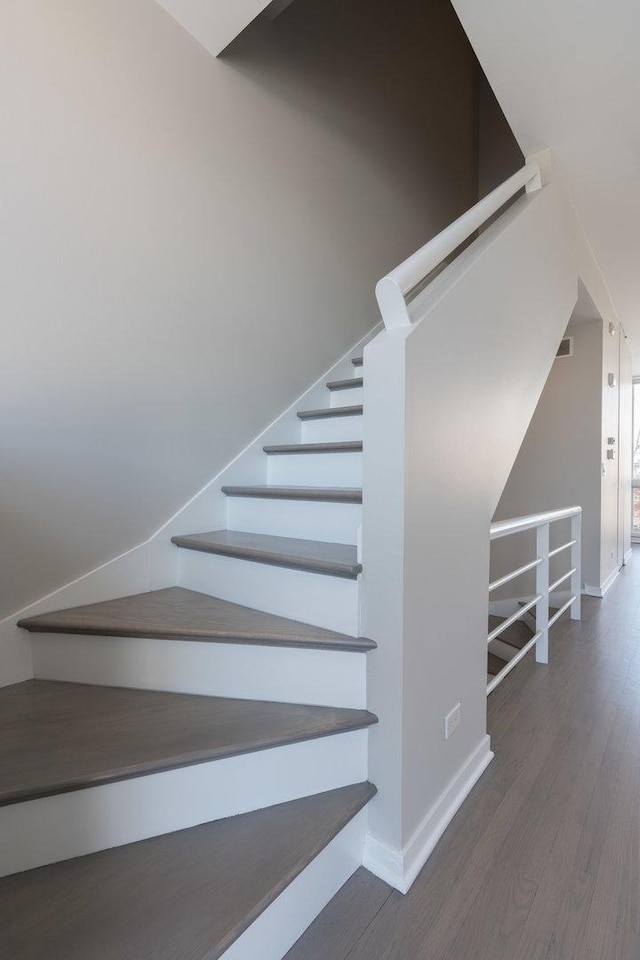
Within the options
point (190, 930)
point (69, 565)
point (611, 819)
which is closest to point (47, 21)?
point (69, 565)

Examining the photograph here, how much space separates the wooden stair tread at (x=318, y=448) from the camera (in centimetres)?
177

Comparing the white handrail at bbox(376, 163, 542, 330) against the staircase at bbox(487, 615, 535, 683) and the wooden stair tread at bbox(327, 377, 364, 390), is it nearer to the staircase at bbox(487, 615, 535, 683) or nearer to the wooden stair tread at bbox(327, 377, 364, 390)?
the wooden stair tread at bbox(327, 377, 364, 390)

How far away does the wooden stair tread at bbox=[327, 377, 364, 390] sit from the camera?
2307 mm

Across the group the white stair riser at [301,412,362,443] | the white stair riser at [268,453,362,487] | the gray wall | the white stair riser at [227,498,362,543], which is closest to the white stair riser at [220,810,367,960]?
the white stair riser at [227,498,362,543]

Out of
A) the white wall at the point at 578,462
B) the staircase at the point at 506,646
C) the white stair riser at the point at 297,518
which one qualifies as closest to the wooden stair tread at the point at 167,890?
the white stair riser at the point at 297,518

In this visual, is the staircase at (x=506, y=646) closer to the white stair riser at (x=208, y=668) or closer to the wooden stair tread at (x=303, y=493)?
the wooden stair tread at (x=303, y=493)

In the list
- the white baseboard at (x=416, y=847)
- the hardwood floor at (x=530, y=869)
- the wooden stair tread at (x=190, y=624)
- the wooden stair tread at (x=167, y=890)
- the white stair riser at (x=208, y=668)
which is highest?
the wooden stair tread at (x=190, y=624)

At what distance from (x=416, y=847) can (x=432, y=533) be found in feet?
2.66

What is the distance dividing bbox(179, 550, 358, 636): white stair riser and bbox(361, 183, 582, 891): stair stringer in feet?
0.30

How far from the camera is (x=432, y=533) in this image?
1218mm

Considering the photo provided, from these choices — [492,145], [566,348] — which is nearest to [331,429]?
[566,348]

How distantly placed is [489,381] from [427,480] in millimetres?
581

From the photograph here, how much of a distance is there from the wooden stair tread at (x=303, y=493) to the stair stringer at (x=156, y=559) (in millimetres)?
118

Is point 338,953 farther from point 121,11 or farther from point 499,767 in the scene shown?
point 121,11
